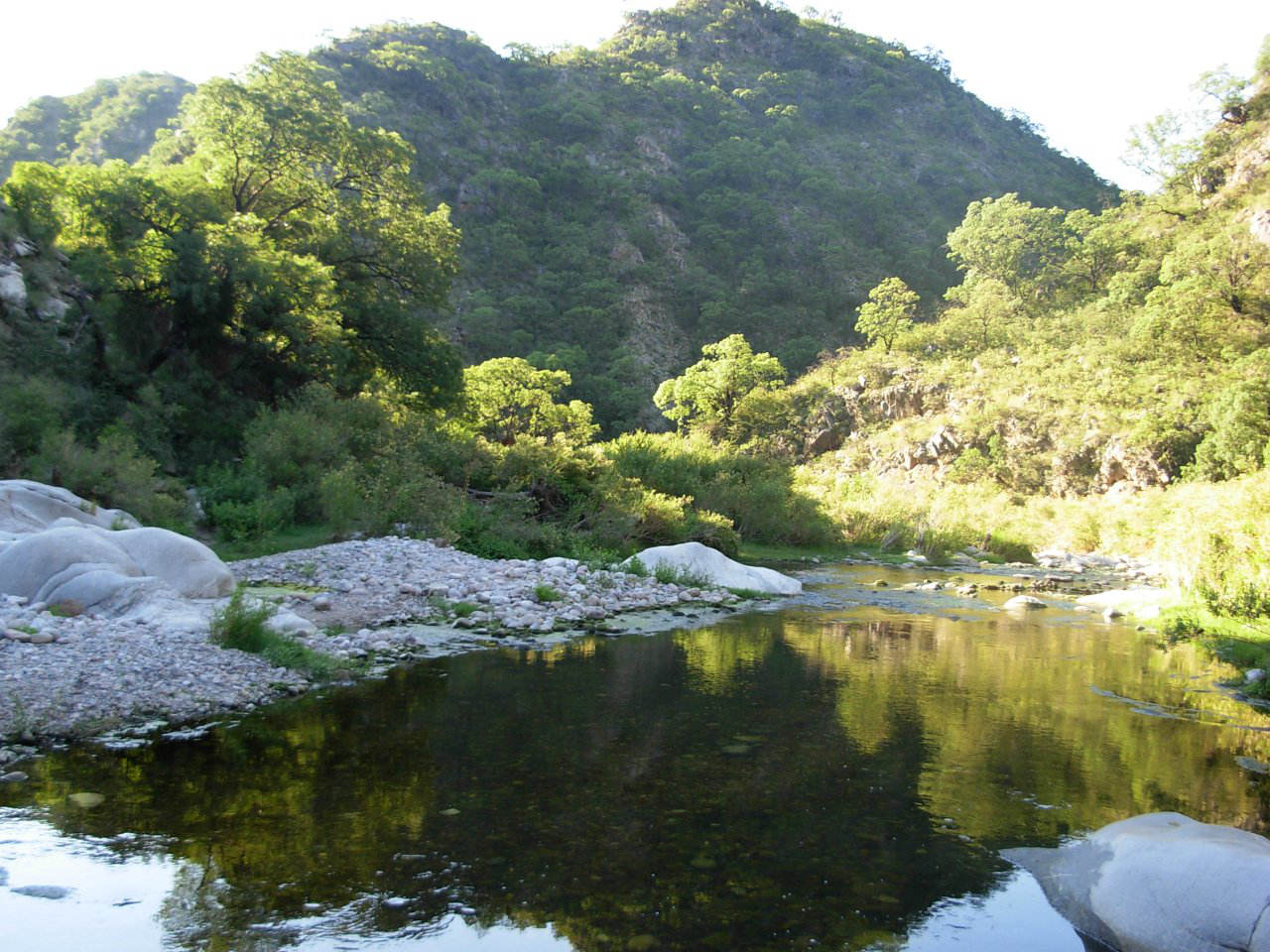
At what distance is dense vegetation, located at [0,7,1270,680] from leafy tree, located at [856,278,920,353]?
15.1 inches

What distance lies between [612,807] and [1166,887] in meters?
3.44

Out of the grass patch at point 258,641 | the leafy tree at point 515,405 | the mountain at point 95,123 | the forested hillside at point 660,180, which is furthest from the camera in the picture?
the forested hillside at point 660,180

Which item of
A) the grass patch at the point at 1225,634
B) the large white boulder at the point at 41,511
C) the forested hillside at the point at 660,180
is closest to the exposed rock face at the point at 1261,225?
the forested hillside at the point at 660,180

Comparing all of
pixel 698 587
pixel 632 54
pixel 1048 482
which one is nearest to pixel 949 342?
pixel 1048 482

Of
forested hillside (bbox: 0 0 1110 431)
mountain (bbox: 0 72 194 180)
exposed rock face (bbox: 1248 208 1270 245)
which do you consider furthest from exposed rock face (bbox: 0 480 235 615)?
mountain (bbox: 0 72 194 180)

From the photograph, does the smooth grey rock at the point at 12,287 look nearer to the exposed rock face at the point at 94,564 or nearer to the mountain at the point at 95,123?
the exposed rock face at the point at 94,564

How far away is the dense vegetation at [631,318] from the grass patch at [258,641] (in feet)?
26.5

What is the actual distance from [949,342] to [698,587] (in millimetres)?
44115

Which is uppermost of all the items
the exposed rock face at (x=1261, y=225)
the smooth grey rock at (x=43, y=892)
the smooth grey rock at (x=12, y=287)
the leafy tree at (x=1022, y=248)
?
the leafy tree at (x=1022, y=248)

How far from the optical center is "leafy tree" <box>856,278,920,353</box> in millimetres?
58812

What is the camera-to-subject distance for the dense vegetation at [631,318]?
20078 mm

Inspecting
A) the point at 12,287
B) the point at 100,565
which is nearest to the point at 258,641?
the point at 100,565

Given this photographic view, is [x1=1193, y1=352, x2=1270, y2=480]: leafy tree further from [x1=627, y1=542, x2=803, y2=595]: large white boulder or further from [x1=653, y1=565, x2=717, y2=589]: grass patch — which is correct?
[x1=653, y1=565, x2=717, y2=589]: grass patch

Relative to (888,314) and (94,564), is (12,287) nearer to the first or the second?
(94,564)
